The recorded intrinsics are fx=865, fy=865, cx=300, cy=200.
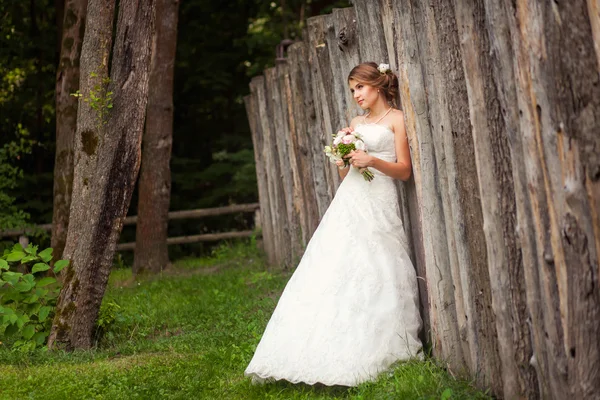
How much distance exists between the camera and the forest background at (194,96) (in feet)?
56.2

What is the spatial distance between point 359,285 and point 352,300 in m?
0.10

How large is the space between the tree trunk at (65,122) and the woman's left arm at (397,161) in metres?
6.06

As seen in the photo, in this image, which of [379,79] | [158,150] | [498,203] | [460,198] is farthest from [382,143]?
[158,150]

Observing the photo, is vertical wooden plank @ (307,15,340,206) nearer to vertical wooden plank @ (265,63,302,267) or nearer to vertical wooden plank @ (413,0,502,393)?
vertical wooden plank @ (265,63,302,267)

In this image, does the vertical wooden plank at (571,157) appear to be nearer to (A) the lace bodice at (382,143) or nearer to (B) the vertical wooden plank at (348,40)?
(A) the lace bodice at (382,143)

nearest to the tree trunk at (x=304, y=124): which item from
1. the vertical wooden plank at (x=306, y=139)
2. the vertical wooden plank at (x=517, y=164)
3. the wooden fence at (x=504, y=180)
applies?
the vertical wooden plank at (x=306, y=139)

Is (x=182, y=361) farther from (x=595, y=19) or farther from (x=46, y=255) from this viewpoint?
(x=595, y=19)

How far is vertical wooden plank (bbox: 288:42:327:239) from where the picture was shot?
8.65 meters

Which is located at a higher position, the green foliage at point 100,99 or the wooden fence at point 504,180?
the green foliage at point 100,99

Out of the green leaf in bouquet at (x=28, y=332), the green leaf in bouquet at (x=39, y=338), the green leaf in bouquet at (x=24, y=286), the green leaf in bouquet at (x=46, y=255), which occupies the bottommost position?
the green leaf in bouquet at (x=39, y=338)

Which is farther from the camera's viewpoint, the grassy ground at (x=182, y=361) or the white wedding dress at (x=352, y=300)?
the white wedding dress at (x=352, y=300)

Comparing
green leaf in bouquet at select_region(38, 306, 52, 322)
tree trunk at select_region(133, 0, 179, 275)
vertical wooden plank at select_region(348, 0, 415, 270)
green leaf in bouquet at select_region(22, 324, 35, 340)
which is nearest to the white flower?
vertical wooden plank at select_region(348, 0, 415, 270)

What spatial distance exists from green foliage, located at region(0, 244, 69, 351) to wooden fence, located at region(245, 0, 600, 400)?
10.1 feet

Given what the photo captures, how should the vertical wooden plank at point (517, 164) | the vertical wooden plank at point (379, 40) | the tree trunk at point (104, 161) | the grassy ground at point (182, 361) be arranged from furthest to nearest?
the tree trunk at point (104, 161)
the vertical wooden plank at point (379, 40)
the grassy ground at point (182, 361)
the vertical wooden plank at point (517, 164)
